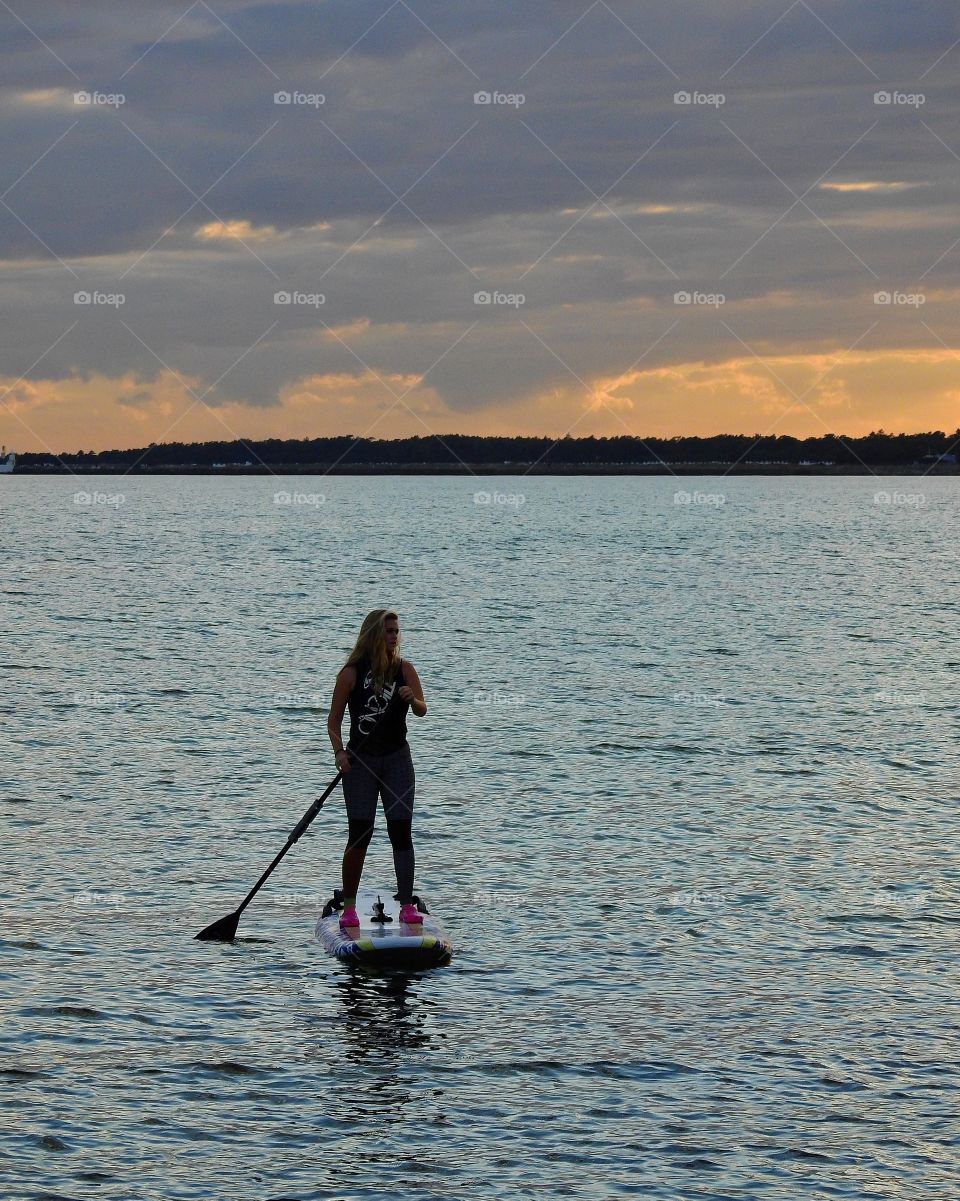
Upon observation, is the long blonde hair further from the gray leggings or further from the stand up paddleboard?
the stand up paddleboard

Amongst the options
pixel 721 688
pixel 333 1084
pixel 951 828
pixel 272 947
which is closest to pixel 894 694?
pixel 721 688

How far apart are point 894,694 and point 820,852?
55.4 ft

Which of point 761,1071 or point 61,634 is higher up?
point 61,634

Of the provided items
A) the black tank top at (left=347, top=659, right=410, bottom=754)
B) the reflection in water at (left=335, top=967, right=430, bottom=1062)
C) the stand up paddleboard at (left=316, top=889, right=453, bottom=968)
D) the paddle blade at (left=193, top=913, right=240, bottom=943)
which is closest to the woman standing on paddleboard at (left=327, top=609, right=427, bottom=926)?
the black tank top at (left=347, top=659, right=410, bottom=754)

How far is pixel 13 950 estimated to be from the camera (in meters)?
14.2

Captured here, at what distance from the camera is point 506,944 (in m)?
14.7

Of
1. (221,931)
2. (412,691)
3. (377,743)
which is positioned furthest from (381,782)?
(221,931)

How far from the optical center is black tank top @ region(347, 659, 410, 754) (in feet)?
44.3

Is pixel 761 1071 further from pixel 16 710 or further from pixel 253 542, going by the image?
pixel 253 542

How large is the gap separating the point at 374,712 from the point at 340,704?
0.37 metres

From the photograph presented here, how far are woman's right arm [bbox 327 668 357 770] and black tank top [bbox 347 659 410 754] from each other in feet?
0.15

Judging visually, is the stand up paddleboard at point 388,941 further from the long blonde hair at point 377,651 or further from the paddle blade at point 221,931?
the long blonde hair at point 377,651

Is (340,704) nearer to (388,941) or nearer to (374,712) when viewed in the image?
(374,712)

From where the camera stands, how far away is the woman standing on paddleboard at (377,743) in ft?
43.9
